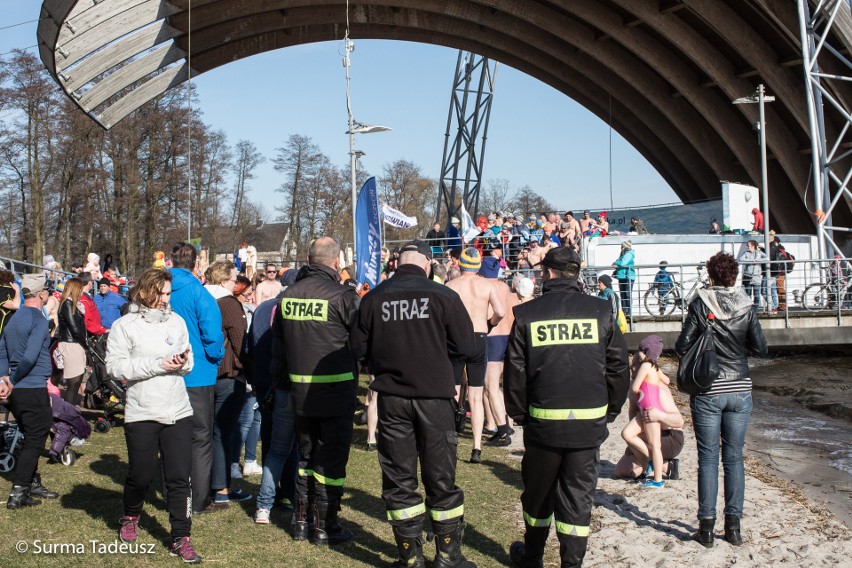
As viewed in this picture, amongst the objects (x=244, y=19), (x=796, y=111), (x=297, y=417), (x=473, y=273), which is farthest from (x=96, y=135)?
(x=297, y=417)

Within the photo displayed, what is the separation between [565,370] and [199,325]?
2.70 meters

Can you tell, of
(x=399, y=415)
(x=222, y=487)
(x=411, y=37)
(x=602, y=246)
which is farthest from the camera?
(x=411, y=37)

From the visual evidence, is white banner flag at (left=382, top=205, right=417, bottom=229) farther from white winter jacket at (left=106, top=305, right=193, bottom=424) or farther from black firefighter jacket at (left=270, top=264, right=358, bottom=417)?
white winter jacket at (left=106, top=305, right=193, bottom=424)

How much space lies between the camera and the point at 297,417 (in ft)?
18.2

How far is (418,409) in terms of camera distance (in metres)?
4.96

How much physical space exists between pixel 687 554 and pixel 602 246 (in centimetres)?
1391

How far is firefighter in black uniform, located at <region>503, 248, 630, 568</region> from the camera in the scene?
190 inches

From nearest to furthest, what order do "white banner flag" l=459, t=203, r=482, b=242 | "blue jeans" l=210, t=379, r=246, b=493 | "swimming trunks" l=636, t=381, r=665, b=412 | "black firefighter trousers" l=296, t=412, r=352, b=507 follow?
"black firefighter trousers" l=296, t=412, r=352, b=507 < "blue jeans" l=210, t=379, r=246, b=493 < "swimming trunks" l=636, t=381, r=665, b=412 < "white banner flag" l=459, t=203, r=482, b=242

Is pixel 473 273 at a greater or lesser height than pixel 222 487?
greater

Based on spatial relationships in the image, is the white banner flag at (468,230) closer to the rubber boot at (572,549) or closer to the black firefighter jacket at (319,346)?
the black firefighter jacket at (319,346)

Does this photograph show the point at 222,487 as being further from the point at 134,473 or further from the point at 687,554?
the point at 687,554

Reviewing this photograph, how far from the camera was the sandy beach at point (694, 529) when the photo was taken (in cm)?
555

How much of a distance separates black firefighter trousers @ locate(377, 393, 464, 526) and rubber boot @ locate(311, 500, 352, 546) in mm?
713

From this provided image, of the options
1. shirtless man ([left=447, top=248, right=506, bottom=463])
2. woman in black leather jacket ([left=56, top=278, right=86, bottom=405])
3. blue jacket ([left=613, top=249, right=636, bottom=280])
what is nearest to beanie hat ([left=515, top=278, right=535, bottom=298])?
shirtless man ([left=447, top=248, right=506, bottom=463])
